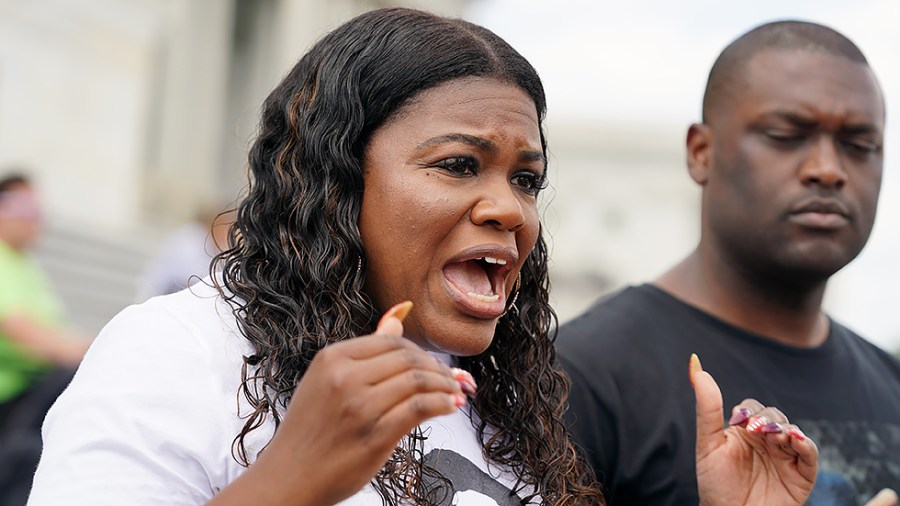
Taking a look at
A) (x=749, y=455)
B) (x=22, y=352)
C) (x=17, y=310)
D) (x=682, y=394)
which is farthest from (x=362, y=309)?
(x=17, y=310)

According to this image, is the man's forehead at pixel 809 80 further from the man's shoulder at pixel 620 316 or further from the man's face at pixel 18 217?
the man's face at pixel 18 217

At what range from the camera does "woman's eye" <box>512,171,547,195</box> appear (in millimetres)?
2686

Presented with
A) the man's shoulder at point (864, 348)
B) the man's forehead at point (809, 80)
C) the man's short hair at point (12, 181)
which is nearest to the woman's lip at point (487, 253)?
the man's forehead at point (809, 80)

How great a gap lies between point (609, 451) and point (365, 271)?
1.39 metres

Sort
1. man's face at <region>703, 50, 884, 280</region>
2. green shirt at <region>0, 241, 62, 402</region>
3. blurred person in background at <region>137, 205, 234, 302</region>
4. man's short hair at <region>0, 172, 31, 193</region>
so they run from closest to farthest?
man's face at <region>703, 50, 884, 280</region>, green shirt at <region>0, 241, 62, 402</region>, man's short hair at <region>0, 172, 31, 193</region>, blurred person in background at <region>137, 205, 234, 302</region>

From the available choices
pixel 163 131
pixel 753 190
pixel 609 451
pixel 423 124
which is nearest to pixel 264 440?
pixel 423 124

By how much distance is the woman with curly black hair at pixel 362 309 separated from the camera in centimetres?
216

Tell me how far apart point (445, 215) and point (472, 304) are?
7.2 inches

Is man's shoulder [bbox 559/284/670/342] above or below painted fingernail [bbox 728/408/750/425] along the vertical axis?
Answer: below

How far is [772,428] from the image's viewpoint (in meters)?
2.82

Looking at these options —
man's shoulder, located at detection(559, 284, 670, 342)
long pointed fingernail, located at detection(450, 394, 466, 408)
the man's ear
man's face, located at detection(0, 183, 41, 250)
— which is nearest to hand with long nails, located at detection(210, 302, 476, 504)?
long pointed fingernail, located at detection(450, 394, 466, 408)

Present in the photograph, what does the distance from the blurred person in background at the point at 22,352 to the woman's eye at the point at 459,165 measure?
129 inches

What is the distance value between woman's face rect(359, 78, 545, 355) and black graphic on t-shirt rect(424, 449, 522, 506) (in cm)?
21

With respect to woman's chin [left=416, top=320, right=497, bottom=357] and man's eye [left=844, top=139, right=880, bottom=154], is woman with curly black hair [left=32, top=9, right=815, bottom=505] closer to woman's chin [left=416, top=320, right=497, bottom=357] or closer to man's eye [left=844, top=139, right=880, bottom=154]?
woman's chin [left=416, top=320, right=497, bottom=357]
